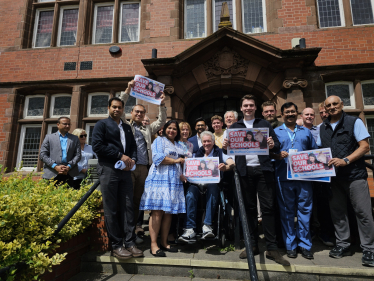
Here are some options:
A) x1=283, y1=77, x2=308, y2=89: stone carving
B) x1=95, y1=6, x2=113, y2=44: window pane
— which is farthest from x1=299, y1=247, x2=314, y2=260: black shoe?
x1=95, y1=6, x2=113, y2=44: window pane

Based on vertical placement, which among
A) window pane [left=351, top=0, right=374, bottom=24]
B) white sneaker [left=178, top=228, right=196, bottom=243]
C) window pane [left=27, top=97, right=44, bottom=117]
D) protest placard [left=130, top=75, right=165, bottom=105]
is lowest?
white sneaker [left=178, top=228, right=196, bottom=243]

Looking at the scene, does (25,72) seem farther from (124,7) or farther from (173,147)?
(173,147)

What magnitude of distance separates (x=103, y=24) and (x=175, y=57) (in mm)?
3521

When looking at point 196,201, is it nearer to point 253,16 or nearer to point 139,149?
point 139,149

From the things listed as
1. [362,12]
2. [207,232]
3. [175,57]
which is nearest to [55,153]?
[207,232]

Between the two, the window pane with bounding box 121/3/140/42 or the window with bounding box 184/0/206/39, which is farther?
the window pane with bounding box 121/3/140/42

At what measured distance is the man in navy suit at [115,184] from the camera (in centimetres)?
313

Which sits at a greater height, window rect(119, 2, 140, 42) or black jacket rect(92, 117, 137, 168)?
window rect(119, 2, 140, 42)

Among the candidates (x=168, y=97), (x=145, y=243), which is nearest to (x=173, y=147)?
(x=145, y=243)

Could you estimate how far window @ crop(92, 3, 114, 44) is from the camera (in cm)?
823

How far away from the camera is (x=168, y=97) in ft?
22.4

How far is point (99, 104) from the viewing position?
308 inches

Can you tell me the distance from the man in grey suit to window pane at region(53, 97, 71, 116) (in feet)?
12.1

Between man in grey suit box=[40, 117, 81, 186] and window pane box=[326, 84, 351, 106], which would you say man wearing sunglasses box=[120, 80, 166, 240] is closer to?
man in grey suit box=[40, 117, 81, 186]
